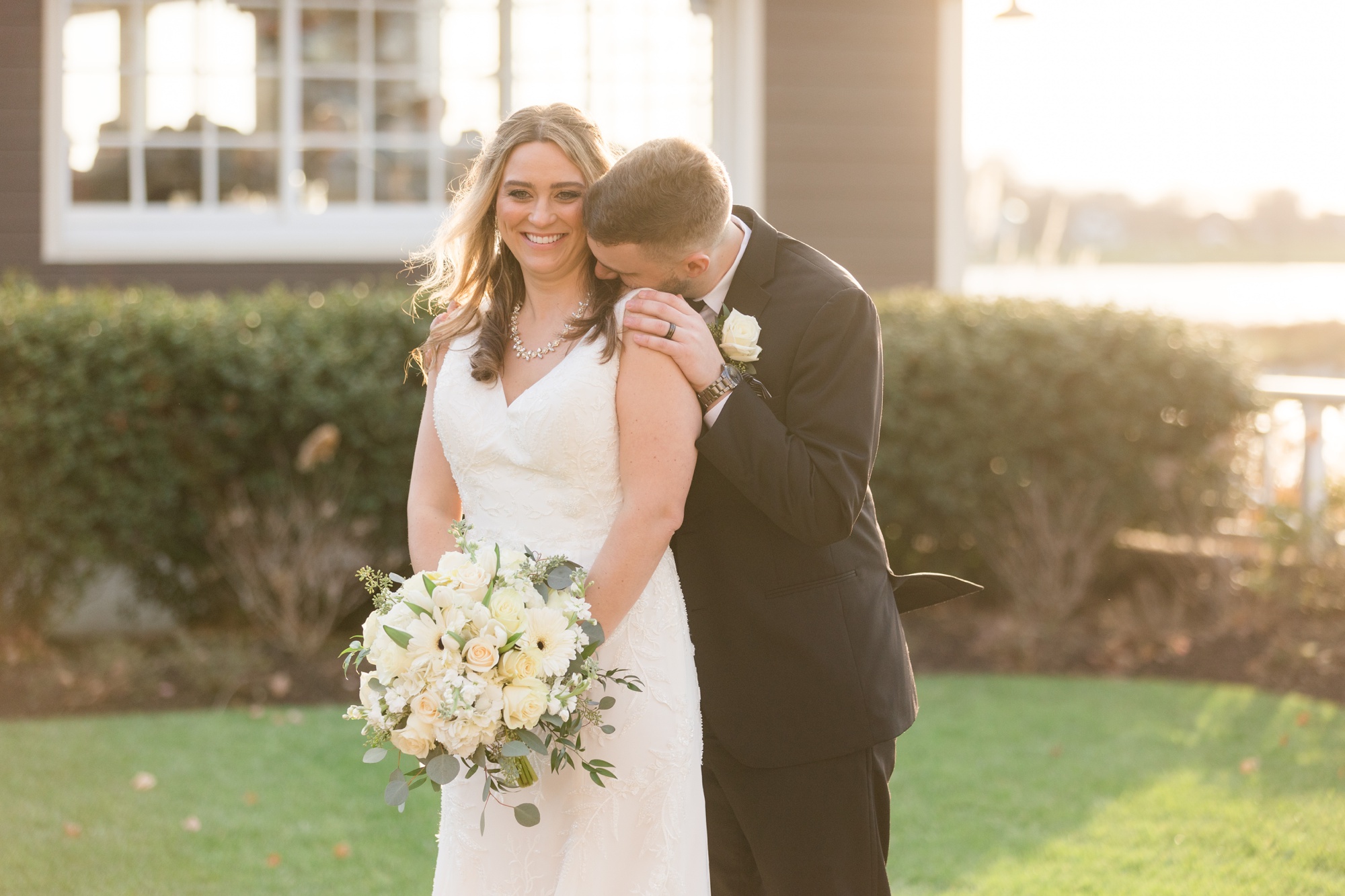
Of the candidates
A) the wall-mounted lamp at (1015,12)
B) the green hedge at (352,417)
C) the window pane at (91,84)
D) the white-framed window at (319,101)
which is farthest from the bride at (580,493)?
the wall-mounted lamp at (1015,12)

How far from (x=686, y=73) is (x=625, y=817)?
7.69 m

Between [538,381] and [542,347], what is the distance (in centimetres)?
10

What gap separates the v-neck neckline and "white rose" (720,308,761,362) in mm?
301

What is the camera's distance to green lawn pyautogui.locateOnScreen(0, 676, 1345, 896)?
448cm

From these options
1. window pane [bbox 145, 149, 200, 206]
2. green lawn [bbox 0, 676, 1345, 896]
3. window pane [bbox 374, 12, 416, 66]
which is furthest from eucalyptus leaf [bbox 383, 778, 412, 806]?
window pane [bbox 374, 12, 416, 66]

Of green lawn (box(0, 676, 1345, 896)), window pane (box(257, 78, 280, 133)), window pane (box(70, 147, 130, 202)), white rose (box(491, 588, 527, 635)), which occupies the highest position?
window pane (box(257, 78, 280, 133))

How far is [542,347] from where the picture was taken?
290 centimetres

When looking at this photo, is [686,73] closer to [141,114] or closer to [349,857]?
[141,114]

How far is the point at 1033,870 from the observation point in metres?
4.53

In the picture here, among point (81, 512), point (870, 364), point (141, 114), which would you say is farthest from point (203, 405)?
point (870, 364)

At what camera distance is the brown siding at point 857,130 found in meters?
9.64

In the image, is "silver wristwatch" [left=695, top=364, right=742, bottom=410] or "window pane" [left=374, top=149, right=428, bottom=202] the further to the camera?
"window pane" [left=374, top=149, right=428, bottom=202]

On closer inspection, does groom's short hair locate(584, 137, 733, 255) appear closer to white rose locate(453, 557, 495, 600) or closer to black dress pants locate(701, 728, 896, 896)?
white rose locate(453, 557, 495, 600)

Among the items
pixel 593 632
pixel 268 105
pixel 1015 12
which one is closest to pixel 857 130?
pixel 1015 12
